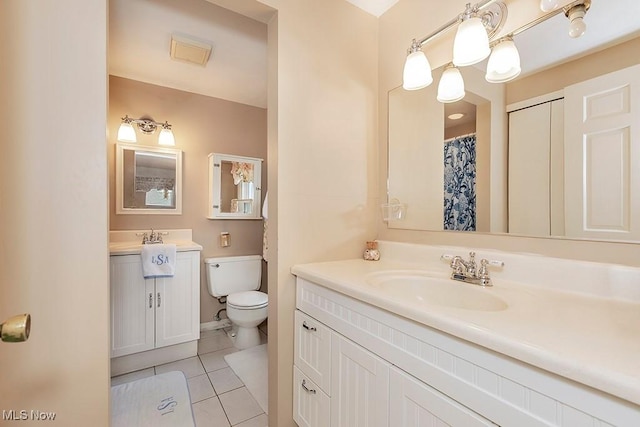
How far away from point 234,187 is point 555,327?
2.52 metres

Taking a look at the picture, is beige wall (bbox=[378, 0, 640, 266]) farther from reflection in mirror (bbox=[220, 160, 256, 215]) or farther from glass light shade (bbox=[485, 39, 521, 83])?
reflection in mirror (bbox=[220, 160, 256, 215])

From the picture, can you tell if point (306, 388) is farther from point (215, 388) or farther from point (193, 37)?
point (193, 37)

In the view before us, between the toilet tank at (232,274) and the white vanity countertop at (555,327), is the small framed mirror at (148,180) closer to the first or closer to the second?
the toilet tank at (232,274)

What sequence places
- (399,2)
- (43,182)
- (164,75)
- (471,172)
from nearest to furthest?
(43,182)
(471,172)
(399,2)
(164,75)

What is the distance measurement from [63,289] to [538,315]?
1457mm

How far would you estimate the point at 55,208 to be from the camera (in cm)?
91

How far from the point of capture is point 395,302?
785 mm

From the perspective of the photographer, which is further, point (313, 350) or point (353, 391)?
point (313, 350)

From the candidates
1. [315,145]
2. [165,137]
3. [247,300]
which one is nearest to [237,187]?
[165,137]

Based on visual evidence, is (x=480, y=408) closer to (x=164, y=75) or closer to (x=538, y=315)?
(x=538, y=315)

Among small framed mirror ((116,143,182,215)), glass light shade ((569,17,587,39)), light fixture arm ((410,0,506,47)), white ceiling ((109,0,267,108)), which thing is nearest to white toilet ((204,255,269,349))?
small framed mirror ((116,143,182,215))

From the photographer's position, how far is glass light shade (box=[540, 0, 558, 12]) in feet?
3.03

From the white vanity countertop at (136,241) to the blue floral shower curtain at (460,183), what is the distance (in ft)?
5.97

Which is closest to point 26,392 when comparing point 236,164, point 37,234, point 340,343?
point 37,234
